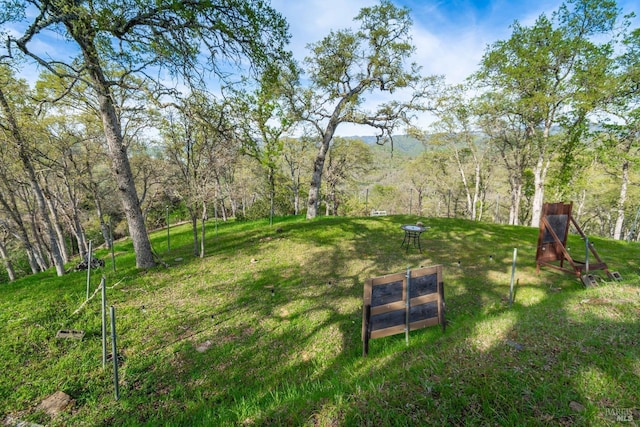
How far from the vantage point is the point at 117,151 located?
6637mm

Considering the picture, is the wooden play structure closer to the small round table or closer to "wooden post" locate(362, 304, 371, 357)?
the small round table

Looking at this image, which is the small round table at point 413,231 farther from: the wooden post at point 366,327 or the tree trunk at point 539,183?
the tree trunk at point 539,183

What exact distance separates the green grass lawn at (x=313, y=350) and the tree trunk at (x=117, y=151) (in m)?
0.87

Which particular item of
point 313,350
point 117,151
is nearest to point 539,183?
point 313,350

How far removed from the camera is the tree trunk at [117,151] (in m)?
5.95

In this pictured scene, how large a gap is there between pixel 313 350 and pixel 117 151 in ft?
23.4

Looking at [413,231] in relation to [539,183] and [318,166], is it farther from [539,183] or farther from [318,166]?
[539,183]

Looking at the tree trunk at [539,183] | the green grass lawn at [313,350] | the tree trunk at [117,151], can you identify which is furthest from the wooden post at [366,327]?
the tree trunk at [539,183]

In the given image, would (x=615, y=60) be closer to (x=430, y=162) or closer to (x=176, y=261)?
(x=430, y=162)

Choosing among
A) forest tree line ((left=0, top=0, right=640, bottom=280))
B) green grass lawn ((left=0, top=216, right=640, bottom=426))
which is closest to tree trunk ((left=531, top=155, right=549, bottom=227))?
forest tree line ((left=0, top=0, right=640, bottom=280))

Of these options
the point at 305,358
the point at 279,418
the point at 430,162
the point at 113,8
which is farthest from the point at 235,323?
the point at 430,162

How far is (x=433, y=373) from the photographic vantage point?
8.32 ft

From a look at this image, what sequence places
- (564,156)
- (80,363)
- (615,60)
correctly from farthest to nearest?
(564,156), (615,60), (80,363)

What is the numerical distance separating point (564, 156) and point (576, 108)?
2.89m
